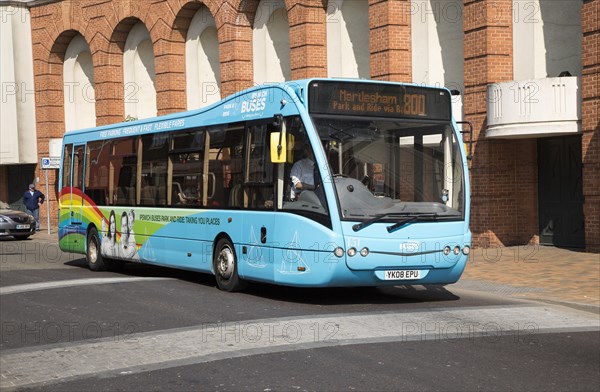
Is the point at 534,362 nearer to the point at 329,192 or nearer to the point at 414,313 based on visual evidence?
the point at 414,313

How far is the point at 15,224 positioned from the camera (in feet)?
98.1

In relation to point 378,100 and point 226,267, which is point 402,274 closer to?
point 378,100

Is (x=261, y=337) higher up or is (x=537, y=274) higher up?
(x=261, y=337)

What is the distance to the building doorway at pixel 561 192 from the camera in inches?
833

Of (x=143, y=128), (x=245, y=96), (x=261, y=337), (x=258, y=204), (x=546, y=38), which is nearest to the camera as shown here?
(x=261, y=337)

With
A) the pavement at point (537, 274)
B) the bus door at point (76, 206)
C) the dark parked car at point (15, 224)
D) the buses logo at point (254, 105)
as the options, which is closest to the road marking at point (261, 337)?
the pavement at point (537, 274)

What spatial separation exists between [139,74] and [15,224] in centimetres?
857

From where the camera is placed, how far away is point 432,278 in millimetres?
12773

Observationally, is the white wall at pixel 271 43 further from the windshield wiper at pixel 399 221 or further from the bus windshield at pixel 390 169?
the windshield wiper at pixel 399 221

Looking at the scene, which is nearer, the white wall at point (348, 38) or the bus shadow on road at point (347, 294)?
the bus shadow on road at point (347, 294)

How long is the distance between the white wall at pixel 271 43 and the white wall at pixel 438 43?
5.63m

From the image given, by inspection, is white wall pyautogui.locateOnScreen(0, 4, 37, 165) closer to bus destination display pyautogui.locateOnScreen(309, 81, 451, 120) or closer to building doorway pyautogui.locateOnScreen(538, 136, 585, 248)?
building doorway pyautogui.locateOnScreen(538, 136, 585, 248)

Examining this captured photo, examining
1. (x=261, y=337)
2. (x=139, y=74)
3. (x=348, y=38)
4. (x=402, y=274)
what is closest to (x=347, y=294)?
(x=402, y=274)

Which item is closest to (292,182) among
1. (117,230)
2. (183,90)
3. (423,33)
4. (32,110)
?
(117,230)
